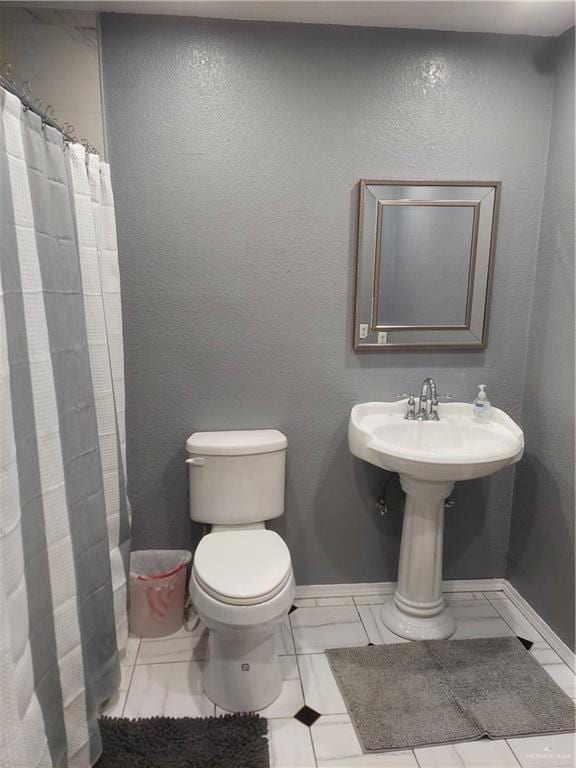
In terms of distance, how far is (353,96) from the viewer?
2041mm

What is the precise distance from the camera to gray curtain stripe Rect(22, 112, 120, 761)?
1363 mm

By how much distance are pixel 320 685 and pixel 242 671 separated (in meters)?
0.32

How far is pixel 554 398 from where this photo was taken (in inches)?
82.9

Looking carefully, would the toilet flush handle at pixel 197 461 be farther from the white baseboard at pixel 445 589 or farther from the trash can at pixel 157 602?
the white baseboard at pixel 445 589

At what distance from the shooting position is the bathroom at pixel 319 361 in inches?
67.5

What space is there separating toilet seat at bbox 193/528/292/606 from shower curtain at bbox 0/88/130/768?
1.07ft

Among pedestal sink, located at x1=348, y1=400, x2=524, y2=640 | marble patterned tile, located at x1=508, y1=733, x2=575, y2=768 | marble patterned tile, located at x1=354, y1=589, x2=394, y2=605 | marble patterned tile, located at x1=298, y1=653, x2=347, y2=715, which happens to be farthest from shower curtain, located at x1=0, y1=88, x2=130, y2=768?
marble patterned tile, located at x1=508, y1=733, x2=575, y2=768

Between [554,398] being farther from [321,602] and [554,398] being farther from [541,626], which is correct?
[321,602]

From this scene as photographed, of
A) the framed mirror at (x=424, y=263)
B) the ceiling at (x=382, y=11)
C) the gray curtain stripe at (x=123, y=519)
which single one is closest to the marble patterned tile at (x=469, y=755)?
the gray curtain stripe at (x=123, y=519)

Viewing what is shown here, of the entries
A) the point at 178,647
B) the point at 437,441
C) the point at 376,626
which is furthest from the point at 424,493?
the point at 178,647

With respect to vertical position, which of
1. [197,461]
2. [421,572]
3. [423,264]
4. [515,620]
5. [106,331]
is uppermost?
[423,264]

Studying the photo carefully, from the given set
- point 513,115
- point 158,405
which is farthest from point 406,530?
point 513,115

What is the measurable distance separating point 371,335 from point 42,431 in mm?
1329

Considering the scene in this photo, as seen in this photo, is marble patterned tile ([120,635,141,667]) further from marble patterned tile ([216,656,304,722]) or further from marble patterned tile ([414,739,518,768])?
marble patterned tile ([414,739,518,768])
